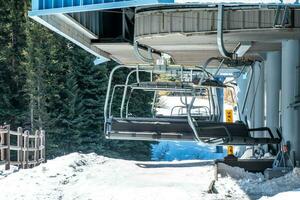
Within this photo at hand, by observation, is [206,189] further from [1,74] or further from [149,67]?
[1,74]

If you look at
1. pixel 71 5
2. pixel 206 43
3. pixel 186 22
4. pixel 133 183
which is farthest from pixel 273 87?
pixel 71 5

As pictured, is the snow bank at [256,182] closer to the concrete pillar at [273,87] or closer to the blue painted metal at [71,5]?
the concrete pillar at [273,87]

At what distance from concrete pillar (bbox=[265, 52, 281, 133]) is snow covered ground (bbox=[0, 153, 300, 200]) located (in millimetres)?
2005

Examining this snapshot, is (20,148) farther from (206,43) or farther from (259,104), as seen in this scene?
(206,43)

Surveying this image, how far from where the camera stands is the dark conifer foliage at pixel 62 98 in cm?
3616

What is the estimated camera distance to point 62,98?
3791cm

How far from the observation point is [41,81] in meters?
37.3

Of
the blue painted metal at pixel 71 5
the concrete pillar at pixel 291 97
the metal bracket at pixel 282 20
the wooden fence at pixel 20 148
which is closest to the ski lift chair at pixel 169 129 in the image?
the concrete pillar at pixel 291 97

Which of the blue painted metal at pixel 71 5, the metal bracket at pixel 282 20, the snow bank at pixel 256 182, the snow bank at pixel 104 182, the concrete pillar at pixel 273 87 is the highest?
the blue painted metal at pixel 71 5

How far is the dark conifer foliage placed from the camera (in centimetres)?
3616

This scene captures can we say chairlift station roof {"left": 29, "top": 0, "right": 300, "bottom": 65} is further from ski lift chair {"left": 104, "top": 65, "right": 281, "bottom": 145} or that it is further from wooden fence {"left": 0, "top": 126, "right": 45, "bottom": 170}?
wooden fence {"left": 0, "top": 126, "right": 45, "bottom": 170}

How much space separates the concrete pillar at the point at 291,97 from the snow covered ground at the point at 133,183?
0.92m

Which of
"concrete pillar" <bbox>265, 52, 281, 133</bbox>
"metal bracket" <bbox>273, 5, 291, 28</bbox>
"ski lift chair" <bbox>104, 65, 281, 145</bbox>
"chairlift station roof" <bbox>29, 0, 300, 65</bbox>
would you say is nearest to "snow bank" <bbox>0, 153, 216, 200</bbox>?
"ski lift chair" <bbox>104, 65, 281, 145</bbox>

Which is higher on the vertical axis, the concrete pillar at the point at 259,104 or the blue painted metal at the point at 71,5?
the blue painted metal at the point at 71,5
